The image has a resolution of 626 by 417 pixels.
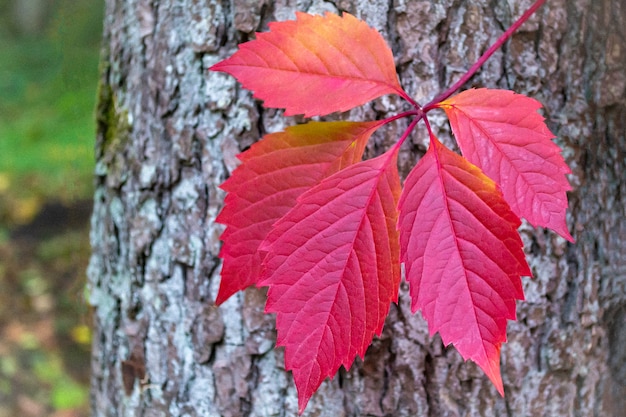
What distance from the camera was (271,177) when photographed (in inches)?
25.1

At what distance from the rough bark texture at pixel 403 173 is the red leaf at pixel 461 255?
0.81 feet

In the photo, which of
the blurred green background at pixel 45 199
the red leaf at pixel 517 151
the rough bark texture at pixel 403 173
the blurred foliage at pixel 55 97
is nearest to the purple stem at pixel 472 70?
the red leaf at pixel 517 151

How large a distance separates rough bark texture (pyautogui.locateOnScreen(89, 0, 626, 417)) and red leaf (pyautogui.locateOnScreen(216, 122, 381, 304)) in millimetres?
177

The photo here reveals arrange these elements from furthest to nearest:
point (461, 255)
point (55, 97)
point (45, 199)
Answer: point (45, 199) → point (55, 97) → point (461, 255)

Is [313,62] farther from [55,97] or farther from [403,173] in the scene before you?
[55,97]

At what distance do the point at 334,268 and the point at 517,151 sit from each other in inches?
10.5

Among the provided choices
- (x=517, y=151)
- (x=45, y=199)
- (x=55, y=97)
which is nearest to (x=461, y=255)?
(x=517, y=151)

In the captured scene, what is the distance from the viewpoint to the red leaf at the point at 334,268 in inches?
21.9

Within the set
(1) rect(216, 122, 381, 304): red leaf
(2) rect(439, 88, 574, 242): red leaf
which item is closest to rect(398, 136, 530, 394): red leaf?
(2) rect(439, 88, 574, 242): red leaf

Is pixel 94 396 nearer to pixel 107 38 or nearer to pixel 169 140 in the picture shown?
pixel 169 140

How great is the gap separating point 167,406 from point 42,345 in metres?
2.88

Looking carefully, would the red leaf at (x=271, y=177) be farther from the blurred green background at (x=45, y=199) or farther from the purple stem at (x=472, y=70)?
the blurred green background at (x=45, y=199)

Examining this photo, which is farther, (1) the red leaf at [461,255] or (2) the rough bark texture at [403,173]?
(2) the rough bark texture at [403,173]

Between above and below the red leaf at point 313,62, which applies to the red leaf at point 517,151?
below
